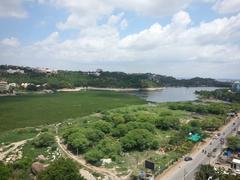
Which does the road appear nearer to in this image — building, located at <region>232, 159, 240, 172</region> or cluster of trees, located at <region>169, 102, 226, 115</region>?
building, located at <region>232, 159, 240, 172</region>

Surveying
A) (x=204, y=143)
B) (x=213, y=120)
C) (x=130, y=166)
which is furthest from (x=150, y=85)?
(x=130, y=166)

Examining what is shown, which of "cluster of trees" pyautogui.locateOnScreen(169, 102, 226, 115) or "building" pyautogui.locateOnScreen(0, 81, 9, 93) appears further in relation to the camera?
"building" pyautogui.locateOnScreen(0, 81, 9, 93)

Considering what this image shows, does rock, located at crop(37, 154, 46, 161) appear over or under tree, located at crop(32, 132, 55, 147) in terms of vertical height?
under

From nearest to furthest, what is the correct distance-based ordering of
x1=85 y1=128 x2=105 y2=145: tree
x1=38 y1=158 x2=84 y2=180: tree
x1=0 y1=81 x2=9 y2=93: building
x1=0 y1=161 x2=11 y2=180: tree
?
x1=38 y1=158 x2=84 y2=180: tree < x1=0 y1=161 x2=11 y2=180: tree < x1=85 y1=128 x2=105 y2=145: tree < x1=0 y1=81 x2=9 y2=93: building

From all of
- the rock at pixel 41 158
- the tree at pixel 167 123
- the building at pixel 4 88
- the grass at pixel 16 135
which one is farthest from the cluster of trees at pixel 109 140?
the building at pixel 4 88

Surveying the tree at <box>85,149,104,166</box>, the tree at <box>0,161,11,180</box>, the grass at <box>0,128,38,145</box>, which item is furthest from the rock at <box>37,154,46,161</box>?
the grass at <box>0,128,38,145</box>

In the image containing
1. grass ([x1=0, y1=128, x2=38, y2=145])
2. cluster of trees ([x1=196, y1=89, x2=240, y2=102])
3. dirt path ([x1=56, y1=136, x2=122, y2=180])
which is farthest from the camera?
cluster of trees ([x1=196, y1=89, x2=240, y2=102])

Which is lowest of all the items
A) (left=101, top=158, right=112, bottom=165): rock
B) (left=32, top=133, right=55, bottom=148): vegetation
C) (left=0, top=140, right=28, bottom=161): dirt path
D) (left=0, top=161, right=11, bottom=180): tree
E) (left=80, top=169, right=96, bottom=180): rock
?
(left=0, top=140, right=28, bottom=161): dirt path

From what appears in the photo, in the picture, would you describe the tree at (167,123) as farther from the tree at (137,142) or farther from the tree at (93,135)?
the tree at (93,135)

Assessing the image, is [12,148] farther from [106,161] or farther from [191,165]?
[191,165]

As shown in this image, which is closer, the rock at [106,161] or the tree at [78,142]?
the rock at [106,161]

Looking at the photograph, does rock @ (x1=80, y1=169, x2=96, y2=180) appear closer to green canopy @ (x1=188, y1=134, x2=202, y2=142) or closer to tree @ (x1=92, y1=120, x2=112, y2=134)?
tree @ (x1=92, y1=120, x2=112, y2=134)

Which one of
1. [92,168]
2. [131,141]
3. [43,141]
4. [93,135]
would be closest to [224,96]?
[131,141]
